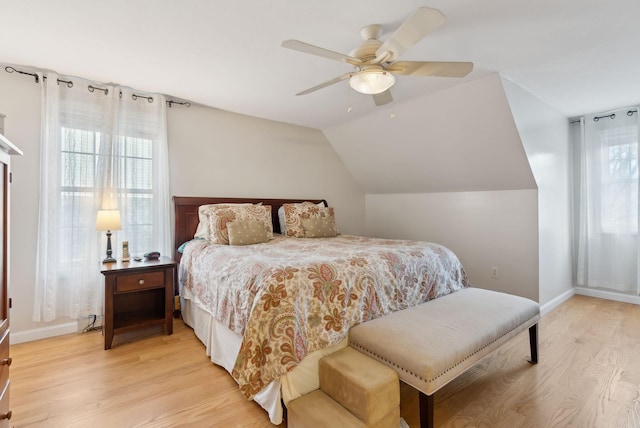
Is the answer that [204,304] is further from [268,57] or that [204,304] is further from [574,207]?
[574,207]

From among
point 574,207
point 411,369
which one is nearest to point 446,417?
point 411,369

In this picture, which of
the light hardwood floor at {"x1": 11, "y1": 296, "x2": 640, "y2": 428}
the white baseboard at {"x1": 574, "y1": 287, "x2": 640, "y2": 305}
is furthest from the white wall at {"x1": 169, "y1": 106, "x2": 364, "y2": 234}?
the white baseboard at {"x1": 574, "y1": 287, "x2": 640, "y2": 305}

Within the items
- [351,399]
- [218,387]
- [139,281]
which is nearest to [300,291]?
[351,399]

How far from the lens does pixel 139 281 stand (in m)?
2.55

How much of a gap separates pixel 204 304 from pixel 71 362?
1.02 m

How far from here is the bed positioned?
1.55 m

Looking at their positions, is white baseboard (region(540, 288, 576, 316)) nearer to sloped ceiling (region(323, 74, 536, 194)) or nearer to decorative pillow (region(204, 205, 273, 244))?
sloped ceiling (region(323, 74, 536, 194))

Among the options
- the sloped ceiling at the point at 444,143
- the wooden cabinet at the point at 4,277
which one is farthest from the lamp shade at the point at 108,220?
the sloped ceiling at the point at 444,143

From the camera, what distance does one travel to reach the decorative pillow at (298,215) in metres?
3.47

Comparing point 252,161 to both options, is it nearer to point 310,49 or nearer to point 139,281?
point 139,281

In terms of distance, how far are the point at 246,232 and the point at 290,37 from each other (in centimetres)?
170

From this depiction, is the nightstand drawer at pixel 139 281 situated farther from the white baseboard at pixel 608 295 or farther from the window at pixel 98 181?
the white baseboard at pixel 608 295

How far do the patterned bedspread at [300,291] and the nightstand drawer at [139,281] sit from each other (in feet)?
1.15

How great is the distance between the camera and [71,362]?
7.35 feet
